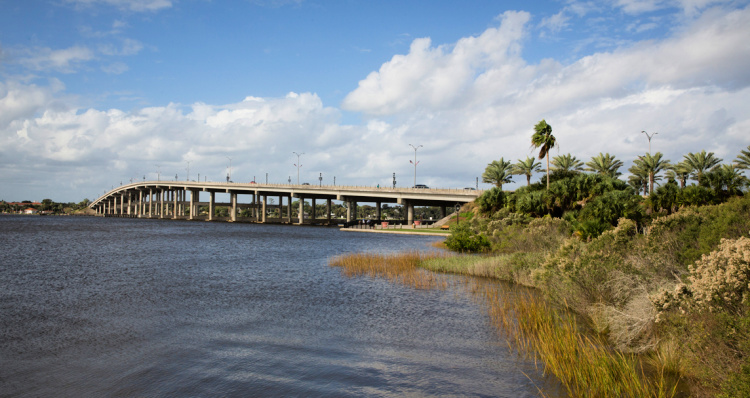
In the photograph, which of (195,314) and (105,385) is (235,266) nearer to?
(195,314)

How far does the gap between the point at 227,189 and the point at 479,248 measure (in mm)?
122849

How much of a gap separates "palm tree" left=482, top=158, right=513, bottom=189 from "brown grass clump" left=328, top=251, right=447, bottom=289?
2622 inches

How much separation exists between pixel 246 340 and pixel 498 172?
8937cm

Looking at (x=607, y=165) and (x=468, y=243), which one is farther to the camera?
(x=607, y=165)

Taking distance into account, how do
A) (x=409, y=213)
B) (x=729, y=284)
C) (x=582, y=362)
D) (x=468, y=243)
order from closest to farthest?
(x=729, y=284)
(x=582, y=362)
(x=468, y=243)
(x=409, y=213)

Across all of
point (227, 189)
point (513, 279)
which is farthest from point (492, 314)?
point (227, 189)

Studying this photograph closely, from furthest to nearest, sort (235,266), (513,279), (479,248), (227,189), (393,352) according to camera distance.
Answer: (227,189) → (479,248) → (235,266) → (513,279) → (393,352)

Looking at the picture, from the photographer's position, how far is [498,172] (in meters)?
99.6

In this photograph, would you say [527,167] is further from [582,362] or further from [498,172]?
[582,362]

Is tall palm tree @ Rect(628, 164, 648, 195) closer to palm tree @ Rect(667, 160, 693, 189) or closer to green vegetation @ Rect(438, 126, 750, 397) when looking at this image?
palm tree @ Rect(667, 160, 693, 189)

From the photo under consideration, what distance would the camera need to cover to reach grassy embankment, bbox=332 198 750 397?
366 inches

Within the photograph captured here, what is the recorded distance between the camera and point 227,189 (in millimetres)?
153625

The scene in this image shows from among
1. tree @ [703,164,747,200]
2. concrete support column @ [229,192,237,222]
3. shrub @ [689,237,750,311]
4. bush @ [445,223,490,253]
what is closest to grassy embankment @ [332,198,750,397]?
shrub @ [689,237,750,311]

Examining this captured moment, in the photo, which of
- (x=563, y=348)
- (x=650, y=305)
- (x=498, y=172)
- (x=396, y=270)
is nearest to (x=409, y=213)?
(x=498, y=172)
